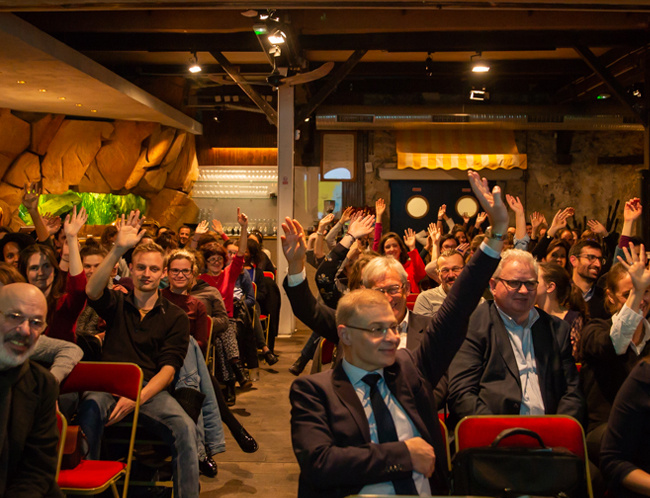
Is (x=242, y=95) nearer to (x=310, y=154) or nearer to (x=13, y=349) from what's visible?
(x=310, y=154)

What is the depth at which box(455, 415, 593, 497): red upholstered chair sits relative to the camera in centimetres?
242

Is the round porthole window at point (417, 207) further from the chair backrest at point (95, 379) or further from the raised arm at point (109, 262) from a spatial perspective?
the chair backrest at point (95, 379)

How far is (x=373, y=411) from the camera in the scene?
205 cm

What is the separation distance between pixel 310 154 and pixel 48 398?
10.9 meters

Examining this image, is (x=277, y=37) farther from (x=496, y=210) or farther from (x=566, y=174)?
(x=566, y=174)

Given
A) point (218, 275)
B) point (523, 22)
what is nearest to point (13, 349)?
point (218, 275)

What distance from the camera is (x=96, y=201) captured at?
12.5 metres

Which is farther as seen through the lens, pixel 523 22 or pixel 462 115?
pixel 462 115

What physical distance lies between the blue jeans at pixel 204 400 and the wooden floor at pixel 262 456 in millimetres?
286

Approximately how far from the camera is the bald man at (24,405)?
2078 mm

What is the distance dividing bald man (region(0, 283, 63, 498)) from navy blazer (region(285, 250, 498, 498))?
87cm

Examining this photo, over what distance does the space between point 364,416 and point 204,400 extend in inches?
72.9

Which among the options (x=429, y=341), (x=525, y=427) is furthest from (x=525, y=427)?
(x=429, y=341)

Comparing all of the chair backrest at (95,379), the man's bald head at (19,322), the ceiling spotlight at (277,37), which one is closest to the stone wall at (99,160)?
the ceiling spotlight at (277,37)
